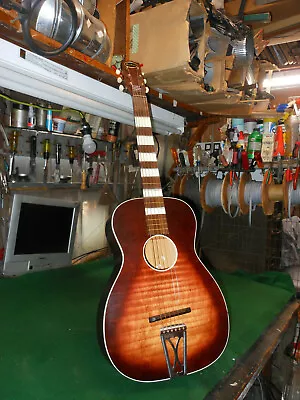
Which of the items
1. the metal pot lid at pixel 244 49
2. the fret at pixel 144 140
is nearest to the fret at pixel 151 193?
the fret at pixel 144 140

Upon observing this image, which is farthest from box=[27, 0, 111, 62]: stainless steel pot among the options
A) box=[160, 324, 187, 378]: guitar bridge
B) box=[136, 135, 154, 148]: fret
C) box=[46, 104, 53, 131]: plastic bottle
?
box=[160, 324, 187, 378]: guitar bridge

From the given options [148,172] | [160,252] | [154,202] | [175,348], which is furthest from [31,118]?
[175,348]

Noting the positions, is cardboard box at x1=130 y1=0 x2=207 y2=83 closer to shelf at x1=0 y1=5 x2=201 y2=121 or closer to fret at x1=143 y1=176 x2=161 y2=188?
shelf at x1=0 y1=5 x2=201 y2=121

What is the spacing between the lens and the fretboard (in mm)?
1167

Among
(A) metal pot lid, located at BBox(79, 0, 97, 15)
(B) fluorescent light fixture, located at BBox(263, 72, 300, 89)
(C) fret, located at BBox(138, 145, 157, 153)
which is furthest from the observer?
(B) fluorescent light fixture, located at BBox(263, 72, 300, 89)

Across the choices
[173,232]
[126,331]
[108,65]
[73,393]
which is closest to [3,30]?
[108,65]

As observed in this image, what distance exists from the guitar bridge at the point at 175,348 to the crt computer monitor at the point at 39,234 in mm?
1215

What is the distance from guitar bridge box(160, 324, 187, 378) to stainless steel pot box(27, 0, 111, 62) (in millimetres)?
1103

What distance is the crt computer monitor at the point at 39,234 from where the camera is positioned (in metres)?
1.78

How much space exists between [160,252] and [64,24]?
0.90 metres

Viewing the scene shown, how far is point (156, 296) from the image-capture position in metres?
1.03

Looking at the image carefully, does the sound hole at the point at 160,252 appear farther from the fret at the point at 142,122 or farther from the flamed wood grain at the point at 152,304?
the fret at the point at 142,122

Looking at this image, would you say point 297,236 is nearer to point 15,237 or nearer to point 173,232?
point 173,232

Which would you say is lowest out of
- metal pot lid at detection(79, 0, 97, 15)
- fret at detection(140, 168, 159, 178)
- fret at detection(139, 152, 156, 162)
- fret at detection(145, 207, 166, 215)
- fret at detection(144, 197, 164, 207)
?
fret at detection(145, 207, 166, 215)
